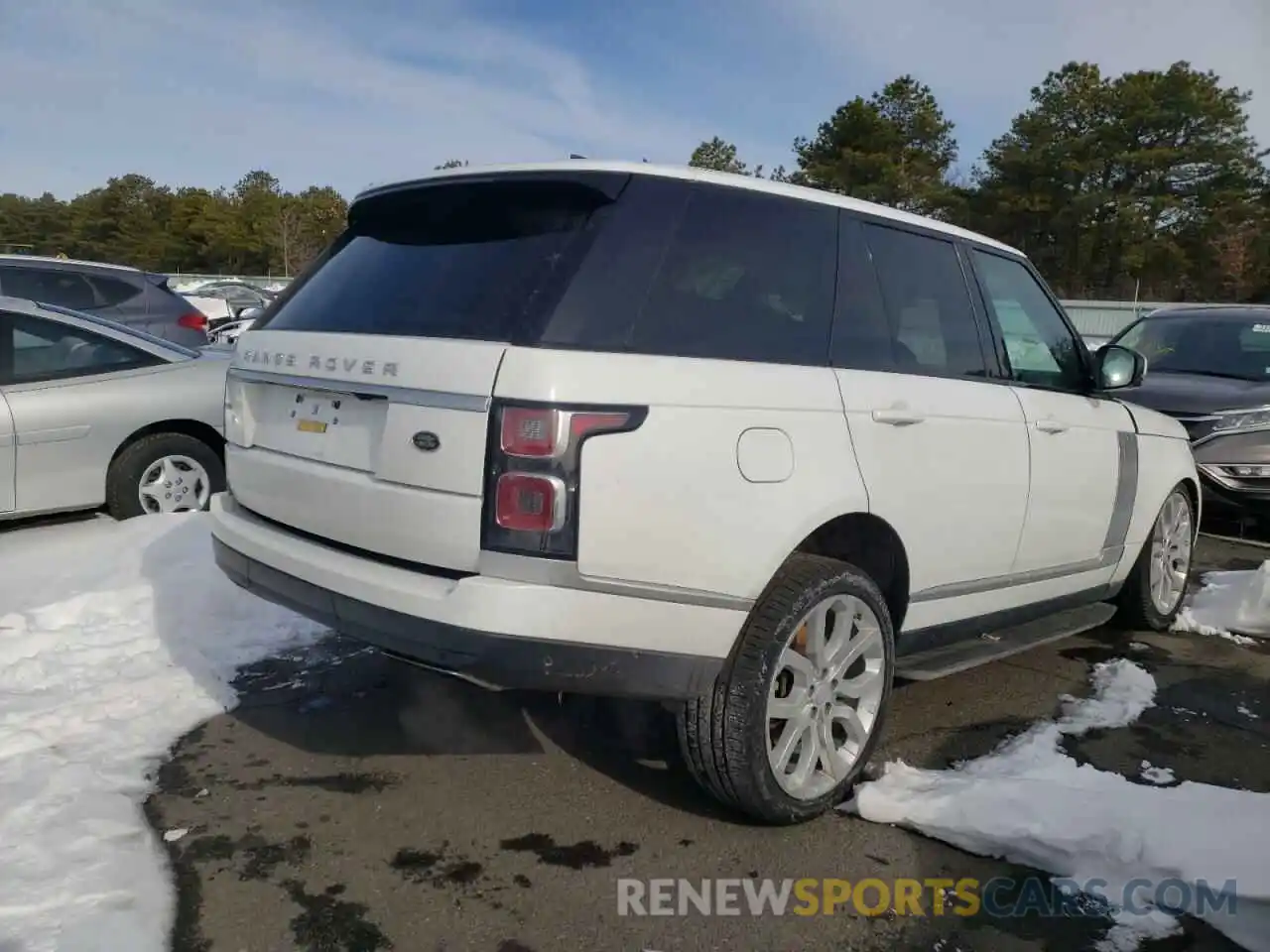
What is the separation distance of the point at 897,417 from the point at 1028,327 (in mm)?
1348

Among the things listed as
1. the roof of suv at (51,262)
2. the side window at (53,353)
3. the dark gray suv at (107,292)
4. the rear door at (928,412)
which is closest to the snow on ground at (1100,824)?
the rear door at (928,412)

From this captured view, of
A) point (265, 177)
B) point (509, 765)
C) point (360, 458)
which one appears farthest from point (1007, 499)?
point (265, 177)

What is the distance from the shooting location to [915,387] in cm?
334

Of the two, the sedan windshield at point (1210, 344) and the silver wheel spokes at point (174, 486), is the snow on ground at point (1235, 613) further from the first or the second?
the silver wheel spokes at point (174, 486)

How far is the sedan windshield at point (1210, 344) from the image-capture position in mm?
7926

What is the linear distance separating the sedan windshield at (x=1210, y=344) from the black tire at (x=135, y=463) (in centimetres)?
688

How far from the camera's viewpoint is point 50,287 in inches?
375

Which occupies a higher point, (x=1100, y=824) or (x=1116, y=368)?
(x=1116, y=368)

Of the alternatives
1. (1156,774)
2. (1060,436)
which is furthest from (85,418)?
(1156,774)

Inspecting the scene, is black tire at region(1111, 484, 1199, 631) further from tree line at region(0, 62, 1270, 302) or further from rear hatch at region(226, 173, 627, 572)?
tree line at region(0, 62, 1270, 302)

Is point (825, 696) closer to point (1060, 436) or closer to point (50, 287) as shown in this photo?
point (1060, 436)

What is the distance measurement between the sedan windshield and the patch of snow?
5171 millimetres

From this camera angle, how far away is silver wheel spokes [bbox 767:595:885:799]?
117 inches

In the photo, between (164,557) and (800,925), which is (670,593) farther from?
(164,557)
